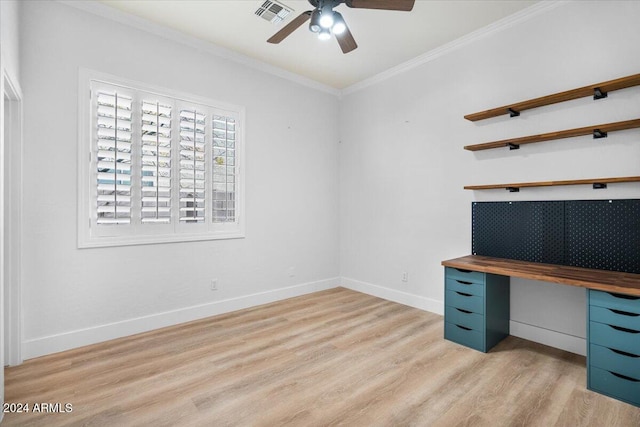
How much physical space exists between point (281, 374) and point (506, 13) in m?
3.78

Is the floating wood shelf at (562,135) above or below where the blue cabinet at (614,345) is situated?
above

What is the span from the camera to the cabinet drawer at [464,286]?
274 centimetres

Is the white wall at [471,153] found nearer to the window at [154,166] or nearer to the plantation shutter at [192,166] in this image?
the window at [154,166]

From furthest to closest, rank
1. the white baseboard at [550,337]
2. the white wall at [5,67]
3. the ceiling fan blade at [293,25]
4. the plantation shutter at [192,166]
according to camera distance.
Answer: the plantation shutter at [192,166] < the white baseboard at [550,337] < the ceiling fan blade at [293,25] < the white wall at [5,67]

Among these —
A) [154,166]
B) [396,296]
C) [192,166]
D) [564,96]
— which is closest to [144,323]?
[154,166]

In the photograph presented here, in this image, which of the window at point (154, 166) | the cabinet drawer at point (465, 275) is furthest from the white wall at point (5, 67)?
the cabinet drawer at point (465, 275)

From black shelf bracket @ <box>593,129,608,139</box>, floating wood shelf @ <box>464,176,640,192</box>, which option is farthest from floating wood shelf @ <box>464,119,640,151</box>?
floating wood shelf @ <box>464,176,640,192</box>

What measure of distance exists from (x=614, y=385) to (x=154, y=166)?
411 cm


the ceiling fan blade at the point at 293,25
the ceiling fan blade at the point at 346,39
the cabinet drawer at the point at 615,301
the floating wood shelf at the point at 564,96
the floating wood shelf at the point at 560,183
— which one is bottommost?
the cabinet drawer at the point at 615,301

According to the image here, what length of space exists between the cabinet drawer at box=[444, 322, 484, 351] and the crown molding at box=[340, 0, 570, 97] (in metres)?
2.94

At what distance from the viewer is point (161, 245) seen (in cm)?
326

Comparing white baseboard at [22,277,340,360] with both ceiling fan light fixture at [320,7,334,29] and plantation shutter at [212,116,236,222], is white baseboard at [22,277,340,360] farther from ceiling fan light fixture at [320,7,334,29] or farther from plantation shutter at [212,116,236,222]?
ceiling fan light fixture at [320,7,334,29]

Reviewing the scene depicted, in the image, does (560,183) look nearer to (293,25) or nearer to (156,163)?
(293,25)

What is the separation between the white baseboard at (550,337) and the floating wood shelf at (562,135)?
5.60ft
